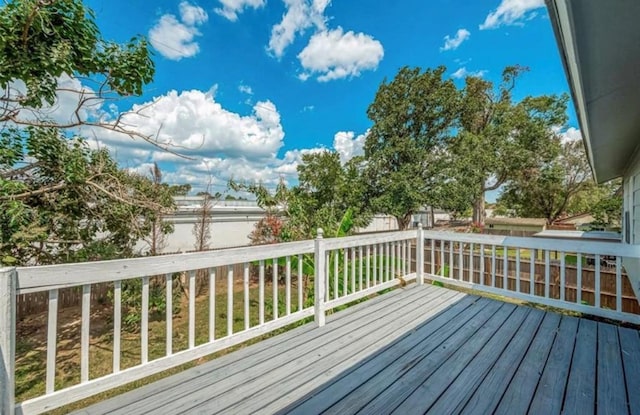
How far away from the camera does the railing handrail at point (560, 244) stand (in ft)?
9.48

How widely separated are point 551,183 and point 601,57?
17.5m

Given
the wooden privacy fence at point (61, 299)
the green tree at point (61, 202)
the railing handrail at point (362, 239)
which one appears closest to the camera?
the railing handrail at point (362, 239)

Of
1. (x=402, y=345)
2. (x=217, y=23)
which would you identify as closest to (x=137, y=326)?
(x=402, y=345)

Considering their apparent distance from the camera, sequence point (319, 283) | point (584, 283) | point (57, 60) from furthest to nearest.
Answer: point (584, 283), point (319, 283), point (57, 60)

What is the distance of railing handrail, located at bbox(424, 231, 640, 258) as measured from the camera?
9.48 ft

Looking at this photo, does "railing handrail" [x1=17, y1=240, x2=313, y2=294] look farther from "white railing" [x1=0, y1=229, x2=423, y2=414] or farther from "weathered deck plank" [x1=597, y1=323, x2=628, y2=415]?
"weathered deck plank" [x1=597, y1=323, x2=628, y2=415]

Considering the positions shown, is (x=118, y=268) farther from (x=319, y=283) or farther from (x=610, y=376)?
(x=610, y=376)

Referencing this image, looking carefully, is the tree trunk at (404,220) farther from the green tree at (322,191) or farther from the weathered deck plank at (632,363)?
the weathered deck plank at (632,363)

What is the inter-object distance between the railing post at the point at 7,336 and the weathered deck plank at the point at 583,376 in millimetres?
3246

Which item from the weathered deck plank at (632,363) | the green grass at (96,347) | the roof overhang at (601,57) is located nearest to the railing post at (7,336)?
the green grass at (96,347)

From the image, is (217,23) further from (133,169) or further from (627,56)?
(627,56)

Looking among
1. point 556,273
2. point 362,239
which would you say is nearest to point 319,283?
point 362,239

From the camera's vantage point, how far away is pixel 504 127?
42.4 ft

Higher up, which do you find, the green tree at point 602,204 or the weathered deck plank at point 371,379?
the green tree at point 602,204
